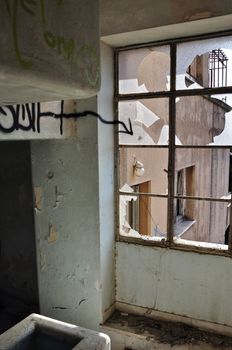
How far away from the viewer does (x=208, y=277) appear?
7.28ft

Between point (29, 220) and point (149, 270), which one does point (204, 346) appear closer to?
point (149, 270)

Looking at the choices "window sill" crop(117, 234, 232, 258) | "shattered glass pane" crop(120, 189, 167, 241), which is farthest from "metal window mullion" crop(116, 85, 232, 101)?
"window sill" crop(117, 234, 232, 258)

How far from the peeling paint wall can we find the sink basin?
37cm

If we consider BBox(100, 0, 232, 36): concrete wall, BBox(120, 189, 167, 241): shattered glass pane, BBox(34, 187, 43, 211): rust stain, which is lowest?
BBox(120, 189, 167, 241): shattered glass pane

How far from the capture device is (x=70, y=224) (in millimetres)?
2449

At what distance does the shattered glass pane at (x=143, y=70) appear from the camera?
2248 mm

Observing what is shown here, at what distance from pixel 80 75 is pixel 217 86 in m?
1.46

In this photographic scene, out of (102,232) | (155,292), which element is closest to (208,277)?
(155,292)

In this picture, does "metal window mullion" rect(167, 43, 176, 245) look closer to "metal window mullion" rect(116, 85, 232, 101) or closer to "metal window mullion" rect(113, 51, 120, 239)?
"metal window mullion" rect(116, 85, 232, 101)

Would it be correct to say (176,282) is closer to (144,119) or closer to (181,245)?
(181,245)

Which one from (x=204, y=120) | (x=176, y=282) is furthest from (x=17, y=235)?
(x=204, y=120)

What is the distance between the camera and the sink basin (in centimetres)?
196

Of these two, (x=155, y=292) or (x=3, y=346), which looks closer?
(x=3, y=346)

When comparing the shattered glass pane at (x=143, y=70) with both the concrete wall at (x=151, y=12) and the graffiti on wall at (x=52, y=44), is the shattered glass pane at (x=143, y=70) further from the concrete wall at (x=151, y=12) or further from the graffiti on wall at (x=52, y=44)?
the graffiti on wall at (x=52, y=44)
